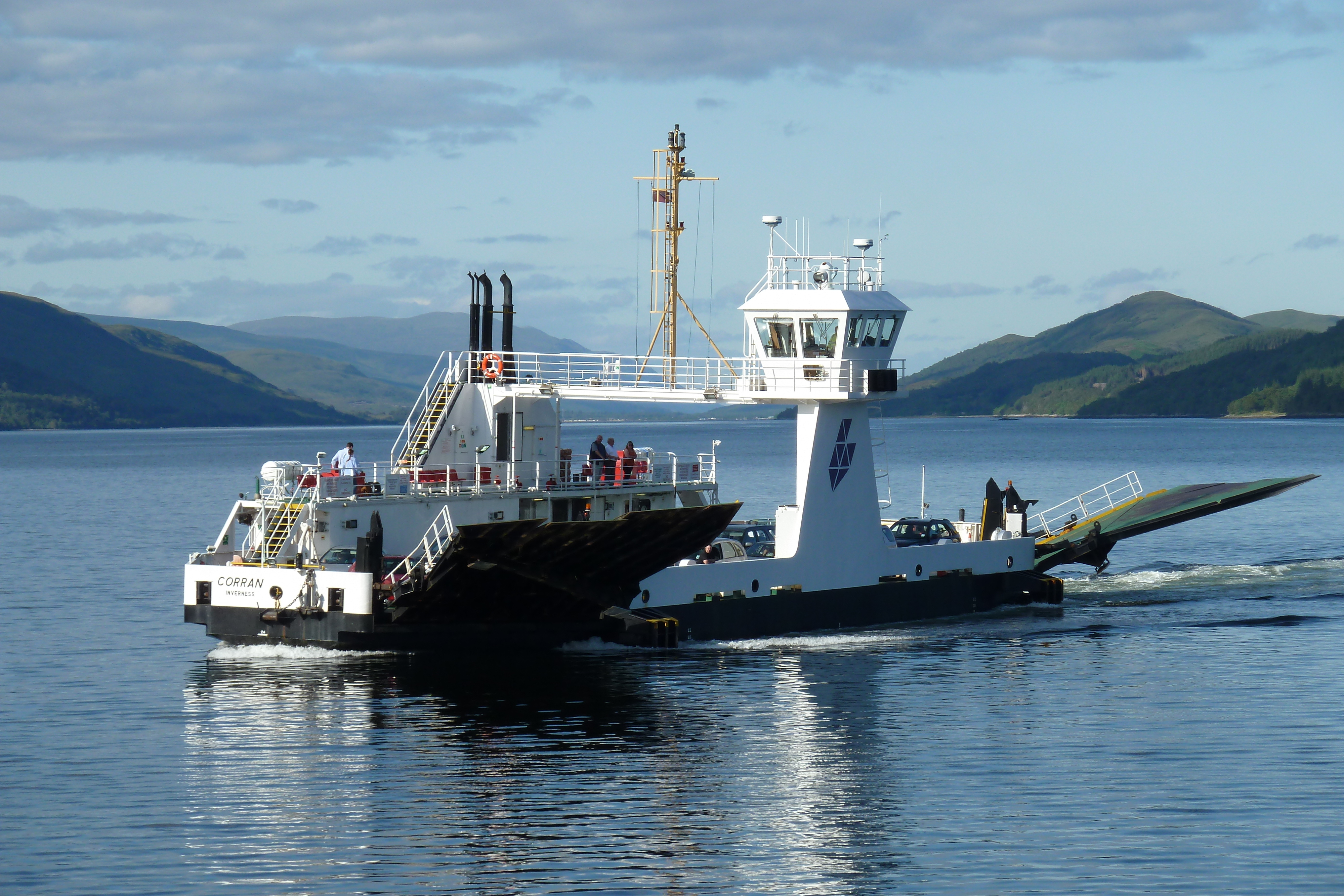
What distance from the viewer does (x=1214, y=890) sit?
19141 mm

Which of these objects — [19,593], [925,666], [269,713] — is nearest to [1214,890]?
[925,666]

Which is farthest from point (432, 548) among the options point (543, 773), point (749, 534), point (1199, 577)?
point (1199, 577)

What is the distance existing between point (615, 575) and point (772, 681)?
479 centimetres

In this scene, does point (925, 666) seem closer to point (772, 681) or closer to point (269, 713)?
point (772, 681)

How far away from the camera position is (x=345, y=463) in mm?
35719

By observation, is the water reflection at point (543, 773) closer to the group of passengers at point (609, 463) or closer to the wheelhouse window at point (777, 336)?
the group of passengers at point (609, 463)

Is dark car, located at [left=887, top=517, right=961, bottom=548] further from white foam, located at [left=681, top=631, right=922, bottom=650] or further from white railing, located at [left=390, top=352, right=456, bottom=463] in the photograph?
white railing, located at [left=390, top=352, right=456, bottom=463]

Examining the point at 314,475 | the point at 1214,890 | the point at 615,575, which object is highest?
the point at 314,475

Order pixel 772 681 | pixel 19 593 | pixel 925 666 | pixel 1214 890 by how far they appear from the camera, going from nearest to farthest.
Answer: pixel 1214 890 → pixel 772 681 → pixel 925 666 → pixel 19 593

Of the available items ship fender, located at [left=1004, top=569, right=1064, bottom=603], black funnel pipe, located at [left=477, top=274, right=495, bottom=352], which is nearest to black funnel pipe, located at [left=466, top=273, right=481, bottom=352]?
Result: black funnel pipe, located at [left=477, top=274, right=495, bottom=352]

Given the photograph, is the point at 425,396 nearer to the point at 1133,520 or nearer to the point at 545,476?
the point at 545,476

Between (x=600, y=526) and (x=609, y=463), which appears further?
(x=609, y=463)

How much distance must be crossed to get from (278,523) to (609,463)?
949cm

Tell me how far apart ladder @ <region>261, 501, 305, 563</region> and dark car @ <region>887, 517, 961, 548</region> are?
17.8 m
